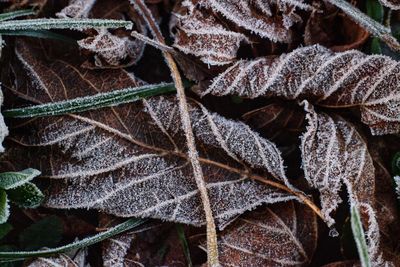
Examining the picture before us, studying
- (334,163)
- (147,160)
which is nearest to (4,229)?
(147,160)

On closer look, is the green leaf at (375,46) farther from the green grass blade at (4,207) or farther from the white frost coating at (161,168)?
the green grass blade at (4,207)

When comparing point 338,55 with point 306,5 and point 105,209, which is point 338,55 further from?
point 105,209

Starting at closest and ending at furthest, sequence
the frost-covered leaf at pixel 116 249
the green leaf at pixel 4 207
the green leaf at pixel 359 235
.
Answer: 1. the green leaf at pixel 359 235
2. the green leaf at pixel 4 207
3. the frost-covered leaf at pixel 116 249

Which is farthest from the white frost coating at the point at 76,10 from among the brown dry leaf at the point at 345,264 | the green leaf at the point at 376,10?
the brown dry leaf at the point at 345,264

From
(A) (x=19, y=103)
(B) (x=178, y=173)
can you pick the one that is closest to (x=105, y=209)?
(B) (x=178, y=173)

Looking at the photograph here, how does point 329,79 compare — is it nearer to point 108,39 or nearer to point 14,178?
point 108,39

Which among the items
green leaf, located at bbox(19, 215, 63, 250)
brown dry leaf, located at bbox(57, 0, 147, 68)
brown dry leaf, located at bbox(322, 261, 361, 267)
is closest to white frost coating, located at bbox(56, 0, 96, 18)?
brown dry leaf, located at bbox(57, 0, 147, 68)
